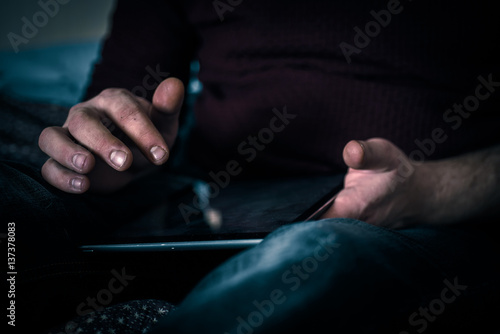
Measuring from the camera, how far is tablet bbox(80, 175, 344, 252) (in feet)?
1.27

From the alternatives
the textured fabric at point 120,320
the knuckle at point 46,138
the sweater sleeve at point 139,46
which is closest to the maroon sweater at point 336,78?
the sweater sleeve at point 139,46

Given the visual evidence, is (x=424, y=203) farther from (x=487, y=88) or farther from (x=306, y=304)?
(x=306, y=304)

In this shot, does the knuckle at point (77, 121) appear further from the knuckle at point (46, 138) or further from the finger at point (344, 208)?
the finger at point (344, 208)

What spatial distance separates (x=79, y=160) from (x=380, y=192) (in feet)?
1.49

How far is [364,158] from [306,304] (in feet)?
0.80

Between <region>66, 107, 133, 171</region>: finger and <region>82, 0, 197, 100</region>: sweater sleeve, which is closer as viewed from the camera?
<region>66, 107, 133, 171</region>: finger

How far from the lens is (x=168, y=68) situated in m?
0.98

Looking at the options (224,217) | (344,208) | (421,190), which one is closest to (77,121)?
(224,217)

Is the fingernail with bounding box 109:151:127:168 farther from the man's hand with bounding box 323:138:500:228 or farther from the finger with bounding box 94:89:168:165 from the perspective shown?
the man's hand with bounding box 323:138:500:228

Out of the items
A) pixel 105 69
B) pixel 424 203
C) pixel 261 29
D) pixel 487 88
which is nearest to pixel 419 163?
pixel 424 203

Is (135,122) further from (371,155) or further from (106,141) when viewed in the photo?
(371,155)

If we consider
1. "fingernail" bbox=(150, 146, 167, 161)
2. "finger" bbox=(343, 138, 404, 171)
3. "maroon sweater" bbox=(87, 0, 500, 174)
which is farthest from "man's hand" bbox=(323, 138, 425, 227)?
"fingernail" bbox=(150, 146, 167, 161)

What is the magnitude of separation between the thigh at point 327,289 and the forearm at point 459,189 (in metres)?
0.28

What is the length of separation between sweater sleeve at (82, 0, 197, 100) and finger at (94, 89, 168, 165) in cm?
32
